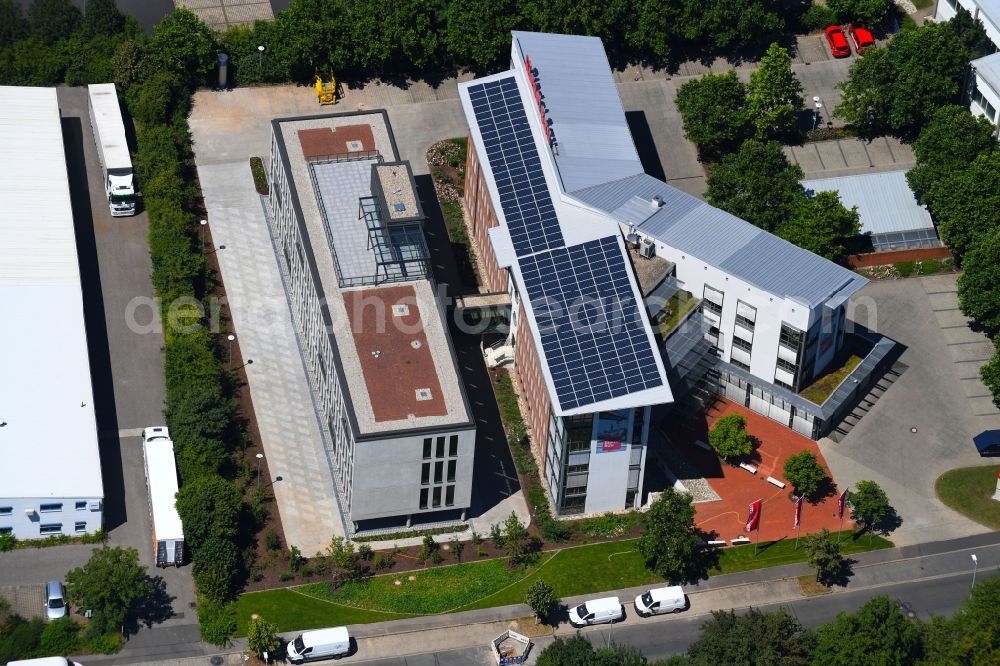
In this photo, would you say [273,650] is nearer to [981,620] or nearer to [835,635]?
[835,635]

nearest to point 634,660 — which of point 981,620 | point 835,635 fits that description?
point 835,635

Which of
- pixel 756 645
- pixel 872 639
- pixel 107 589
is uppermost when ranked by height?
pixel 107 589

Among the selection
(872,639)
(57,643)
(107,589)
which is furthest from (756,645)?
(57,643)

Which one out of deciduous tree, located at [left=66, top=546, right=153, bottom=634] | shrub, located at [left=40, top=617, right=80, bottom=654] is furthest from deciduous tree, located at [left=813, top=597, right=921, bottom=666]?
shrub, located at [left=40, top=617, right=80, bottom=654]

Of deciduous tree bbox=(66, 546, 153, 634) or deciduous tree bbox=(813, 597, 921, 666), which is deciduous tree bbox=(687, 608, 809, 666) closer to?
deciduous tree bbox=(813, 597, 921, 666)

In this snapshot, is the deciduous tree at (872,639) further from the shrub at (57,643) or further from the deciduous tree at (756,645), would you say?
the shrub at (57,643)

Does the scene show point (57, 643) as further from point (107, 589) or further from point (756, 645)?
point (756, 645)

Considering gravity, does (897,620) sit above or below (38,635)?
below

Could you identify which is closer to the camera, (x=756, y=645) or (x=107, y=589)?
(x=756, y=645)

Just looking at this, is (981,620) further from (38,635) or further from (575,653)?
(38,635)

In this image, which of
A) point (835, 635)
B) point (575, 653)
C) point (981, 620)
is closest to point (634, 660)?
point (575, 653)
